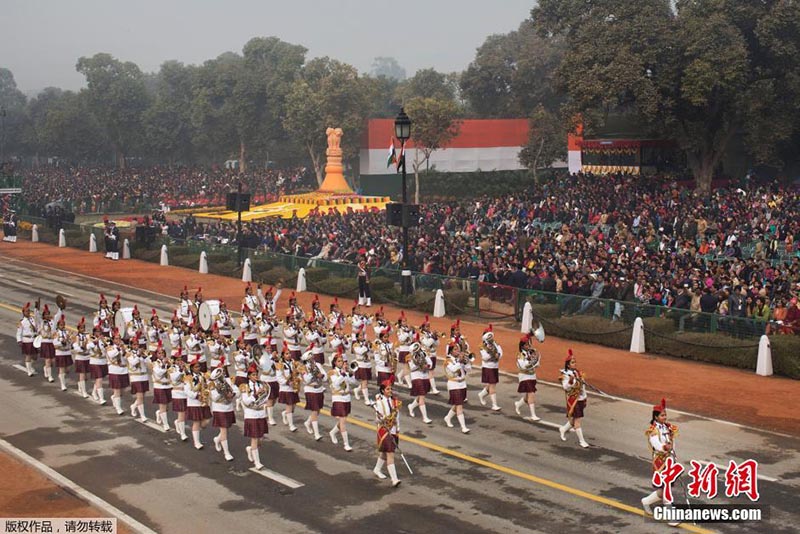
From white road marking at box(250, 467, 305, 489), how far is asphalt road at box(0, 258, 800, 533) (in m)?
0.13

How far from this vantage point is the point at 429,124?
75375 millimetres

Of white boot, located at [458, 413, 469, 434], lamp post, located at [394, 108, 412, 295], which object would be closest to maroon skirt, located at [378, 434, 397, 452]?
white boot, located at [458, 413, 469, 434]

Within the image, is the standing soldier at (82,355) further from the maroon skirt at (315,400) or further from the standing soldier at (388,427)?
the standing soldier at (388,427)

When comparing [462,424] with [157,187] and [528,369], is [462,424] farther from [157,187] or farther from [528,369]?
[157,187]

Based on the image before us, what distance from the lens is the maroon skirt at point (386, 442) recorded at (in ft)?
61.9

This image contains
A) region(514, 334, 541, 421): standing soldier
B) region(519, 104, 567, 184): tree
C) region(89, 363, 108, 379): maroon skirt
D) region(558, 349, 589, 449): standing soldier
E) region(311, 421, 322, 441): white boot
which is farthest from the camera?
region(519, 104, 567, 184): tree

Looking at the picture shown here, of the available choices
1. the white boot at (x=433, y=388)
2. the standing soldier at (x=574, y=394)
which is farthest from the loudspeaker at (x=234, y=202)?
the standing soldier at (x=574, y=394)

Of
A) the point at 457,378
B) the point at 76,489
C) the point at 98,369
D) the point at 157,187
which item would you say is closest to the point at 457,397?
the point at 457,378

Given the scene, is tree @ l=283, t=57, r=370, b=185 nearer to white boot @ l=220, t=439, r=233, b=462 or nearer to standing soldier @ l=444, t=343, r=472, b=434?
standing soldier @ l=444, t=343, r=472, b=434

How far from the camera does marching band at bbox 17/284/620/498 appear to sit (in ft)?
67.2

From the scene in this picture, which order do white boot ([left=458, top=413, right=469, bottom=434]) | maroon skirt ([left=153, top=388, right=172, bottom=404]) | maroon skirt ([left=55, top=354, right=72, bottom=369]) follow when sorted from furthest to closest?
maroon skirt ([left=55, top=354, right=72, bottom=369]), maroon skirt ([left=153, top=388, right=172, bottom=404]), white boot ([left=458, top=413, right=469, bottom=434])

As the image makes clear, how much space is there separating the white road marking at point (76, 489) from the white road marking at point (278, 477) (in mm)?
3044

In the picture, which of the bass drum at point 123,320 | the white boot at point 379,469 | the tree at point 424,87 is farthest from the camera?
the tree at point 424,87

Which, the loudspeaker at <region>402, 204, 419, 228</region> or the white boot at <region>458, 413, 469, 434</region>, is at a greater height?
the loudspeaker at <region>402, 204, 419, 228</region>
